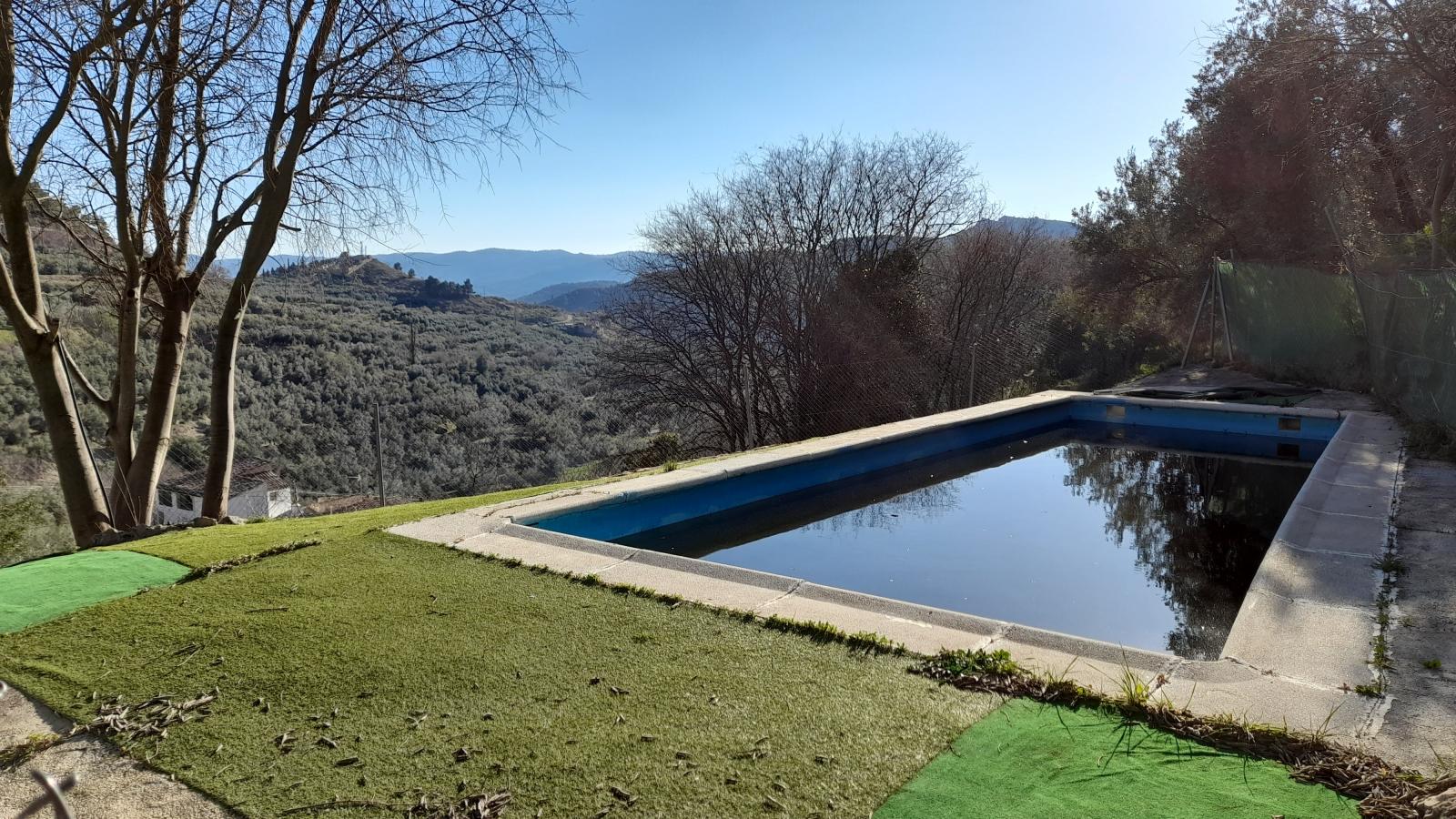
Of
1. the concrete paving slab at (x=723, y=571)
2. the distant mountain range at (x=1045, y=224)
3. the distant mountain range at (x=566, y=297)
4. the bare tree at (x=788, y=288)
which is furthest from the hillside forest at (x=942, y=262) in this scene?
the distant mountain range at (x=566, y=297)

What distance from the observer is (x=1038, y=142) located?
13.4 m

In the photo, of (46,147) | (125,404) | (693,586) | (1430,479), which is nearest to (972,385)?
(1430,479)

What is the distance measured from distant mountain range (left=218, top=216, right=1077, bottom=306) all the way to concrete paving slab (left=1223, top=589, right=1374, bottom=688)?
499cm

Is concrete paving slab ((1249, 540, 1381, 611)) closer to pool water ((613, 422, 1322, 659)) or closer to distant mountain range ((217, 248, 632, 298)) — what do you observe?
pool water ((613, 422, 1322, 659))

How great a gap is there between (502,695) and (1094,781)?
1.59 meters

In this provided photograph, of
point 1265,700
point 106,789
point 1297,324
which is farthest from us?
point 1297,324

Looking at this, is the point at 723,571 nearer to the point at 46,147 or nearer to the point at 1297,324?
the point at 46,147

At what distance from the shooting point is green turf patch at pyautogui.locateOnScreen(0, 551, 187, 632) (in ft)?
10.6

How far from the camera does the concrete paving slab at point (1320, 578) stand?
316cm

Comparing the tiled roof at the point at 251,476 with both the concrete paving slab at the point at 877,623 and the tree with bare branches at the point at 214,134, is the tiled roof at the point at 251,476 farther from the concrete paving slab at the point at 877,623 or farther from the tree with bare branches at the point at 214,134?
the concrete paving slab at the point at 877,623

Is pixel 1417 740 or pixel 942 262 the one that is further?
pixel 942 262

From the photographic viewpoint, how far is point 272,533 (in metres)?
4.54

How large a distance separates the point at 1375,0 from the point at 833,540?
769cm

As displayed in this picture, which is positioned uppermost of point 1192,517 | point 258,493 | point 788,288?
point 788,288
